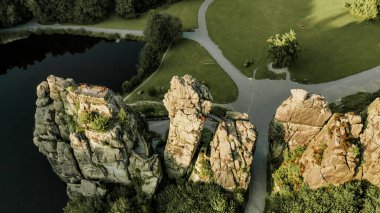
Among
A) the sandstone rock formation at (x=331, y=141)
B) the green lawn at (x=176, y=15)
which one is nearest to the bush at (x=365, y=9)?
the green lawn at (x=176, y=15)

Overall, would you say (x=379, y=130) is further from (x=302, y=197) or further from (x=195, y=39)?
(x=195, y=39)

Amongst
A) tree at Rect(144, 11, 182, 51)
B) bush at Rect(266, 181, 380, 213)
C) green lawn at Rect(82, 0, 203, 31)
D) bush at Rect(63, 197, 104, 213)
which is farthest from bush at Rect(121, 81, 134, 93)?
bush at Rect(266, 181, 380, 213)

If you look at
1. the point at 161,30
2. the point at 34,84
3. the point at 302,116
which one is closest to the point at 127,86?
the point at 161,30

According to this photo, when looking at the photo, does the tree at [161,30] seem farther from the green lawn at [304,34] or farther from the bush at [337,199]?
the bush at [337,199]

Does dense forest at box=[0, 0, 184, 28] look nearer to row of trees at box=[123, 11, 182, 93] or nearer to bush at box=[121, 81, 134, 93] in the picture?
row of trees at box=[123, 11, 182, 93]

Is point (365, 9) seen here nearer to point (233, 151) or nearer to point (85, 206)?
point (233, 151)

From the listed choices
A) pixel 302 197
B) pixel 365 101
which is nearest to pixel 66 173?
pixel 302 197
